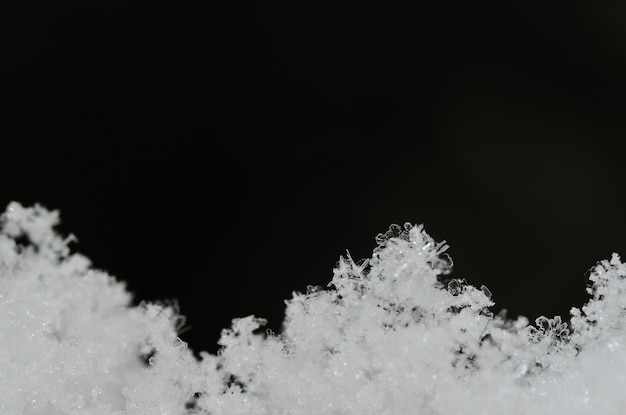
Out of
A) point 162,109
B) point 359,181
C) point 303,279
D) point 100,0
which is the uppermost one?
point 100,0

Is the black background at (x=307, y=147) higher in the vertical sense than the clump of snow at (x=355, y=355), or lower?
higher

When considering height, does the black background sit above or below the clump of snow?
above

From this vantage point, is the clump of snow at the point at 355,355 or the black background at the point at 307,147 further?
the black background at the point at 307,147

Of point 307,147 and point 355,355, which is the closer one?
point 355,355

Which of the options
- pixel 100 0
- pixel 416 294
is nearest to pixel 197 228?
pixel 100 0

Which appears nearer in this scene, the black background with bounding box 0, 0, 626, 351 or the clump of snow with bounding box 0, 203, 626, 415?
the clump of snow with bounding box 0, 203, 626, 415

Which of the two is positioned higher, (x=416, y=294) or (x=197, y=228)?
(x=197, y=228)

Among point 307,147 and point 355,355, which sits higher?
point 307,147

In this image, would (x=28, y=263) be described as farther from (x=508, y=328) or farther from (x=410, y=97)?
(x=410, y=97)
